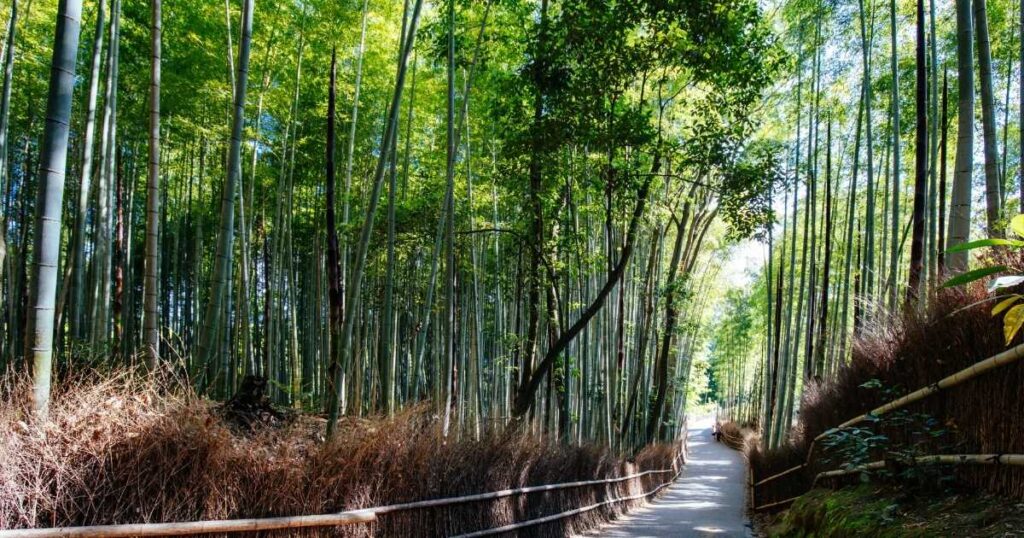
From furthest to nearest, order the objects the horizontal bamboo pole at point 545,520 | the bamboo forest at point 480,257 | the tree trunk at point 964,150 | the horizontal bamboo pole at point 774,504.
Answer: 1. the horizontal bamboo pole at point 774,504
2. the horizontal bamboo pole at point 545,520
3. the tree trunk at point 964,150
4. the bamboo forest at point 480,257

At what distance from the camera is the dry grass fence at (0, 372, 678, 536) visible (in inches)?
91.4

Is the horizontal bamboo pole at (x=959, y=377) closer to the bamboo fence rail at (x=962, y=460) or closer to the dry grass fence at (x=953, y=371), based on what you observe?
the dry grass fence at (x=953, y=371)

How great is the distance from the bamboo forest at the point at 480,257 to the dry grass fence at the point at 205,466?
0.01m

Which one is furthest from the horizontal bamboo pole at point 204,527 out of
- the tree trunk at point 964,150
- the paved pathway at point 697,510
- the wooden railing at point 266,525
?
the paved pathway at point 697,510

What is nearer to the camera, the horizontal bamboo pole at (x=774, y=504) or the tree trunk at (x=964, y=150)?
the tree trunk at (x=964, y=150)

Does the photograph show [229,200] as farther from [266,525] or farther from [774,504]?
[774,504]

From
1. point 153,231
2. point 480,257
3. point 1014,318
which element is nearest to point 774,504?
point 480,257

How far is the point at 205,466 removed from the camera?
2.80 meters

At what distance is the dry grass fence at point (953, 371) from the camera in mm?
2400

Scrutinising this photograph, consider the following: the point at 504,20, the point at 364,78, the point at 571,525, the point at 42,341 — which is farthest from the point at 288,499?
the point at 364,78

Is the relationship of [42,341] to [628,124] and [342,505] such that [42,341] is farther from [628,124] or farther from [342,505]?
[628,124]

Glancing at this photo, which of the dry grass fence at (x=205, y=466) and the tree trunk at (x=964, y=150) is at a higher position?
the tree trunk at (x=964, y=150)

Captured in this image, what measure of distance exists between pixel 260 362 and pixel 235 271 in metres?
2.32

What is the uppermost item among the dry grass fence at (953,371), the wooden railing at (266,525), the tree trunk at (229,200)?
the tree trunk at (229,200)
